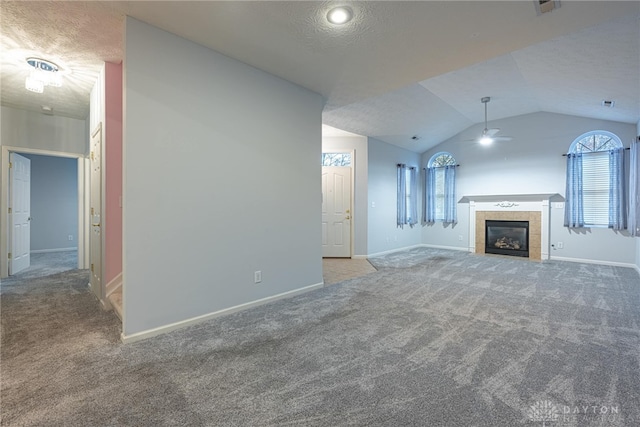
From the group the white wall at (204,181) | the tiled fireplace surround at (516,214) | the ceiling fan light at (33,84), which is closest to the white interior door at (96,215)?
the ceiling fan light at (33,84)

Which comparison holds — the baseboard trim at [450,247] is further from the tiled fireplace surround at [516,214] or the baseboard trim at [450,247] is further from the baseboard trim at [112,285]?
the baseboard trim at [112,285]

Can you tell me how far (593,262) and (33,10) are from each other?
864 cm

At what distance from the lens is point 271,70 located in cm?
315

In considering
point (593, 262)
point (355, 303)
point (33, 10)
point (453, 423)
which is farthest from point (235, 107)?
point (593, 262)

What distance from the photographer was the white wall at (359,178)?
6.43m

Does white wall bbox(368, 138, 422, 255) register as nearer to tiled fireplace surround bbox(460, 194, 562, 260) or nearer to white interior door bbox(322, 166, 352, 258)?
white interior door bbox(322, 166, 352, 258)

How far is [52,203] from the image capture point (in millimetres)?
7082

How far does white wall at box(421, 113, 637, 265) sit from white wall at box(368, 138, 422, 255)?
1.35 meters

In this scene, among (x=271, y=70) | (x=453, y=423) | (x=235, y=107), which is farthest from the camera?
(x=271, y=70)

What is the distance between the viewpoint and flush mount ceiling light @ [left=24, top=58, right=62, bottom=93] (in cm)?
294

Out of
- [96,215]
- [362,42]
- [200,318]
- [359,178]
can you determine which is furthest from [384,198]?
[96,215]

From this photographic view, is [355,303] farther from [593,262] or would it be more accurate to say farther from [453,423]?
[593,262]

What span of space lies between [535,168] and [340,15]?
618 centimetres

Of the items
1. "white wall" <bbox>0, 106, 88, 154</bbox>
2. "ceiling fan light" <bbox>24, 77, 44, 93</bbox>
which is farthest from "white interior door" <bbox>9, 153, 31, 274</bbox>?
"ceiling fan light" <bbox>24, 77, 44, 93</bbox>
